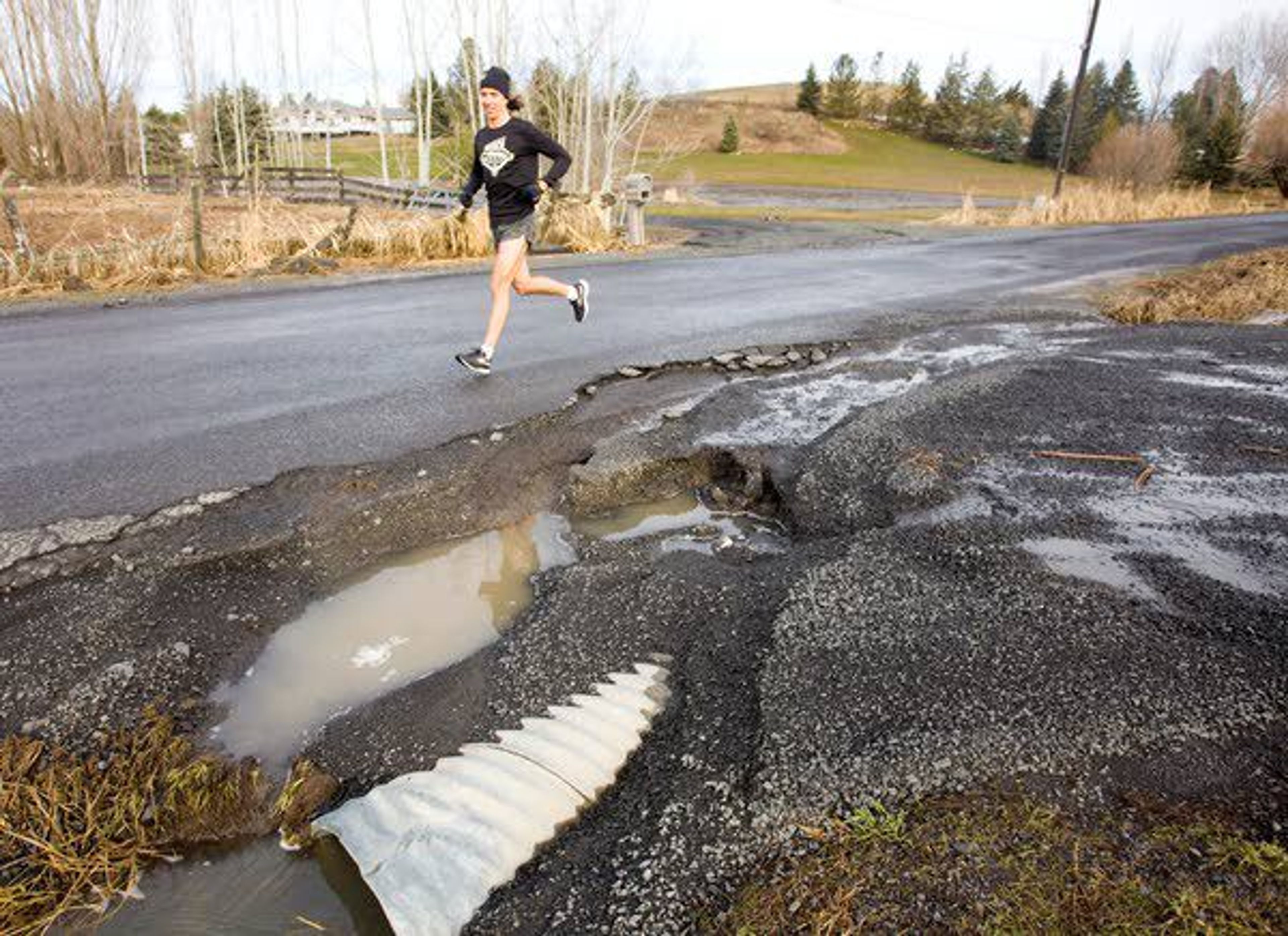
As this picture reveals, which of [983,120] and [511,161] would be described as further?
[983,120]

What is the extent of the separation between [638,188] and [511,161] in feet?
26.4

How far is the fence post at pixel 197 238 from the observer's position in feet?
31.1

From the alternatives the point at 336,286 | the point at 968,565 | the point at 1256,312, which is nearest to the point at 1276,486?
the point at 968,565

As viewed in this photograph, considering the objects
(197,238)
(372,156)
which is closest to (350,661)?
(197,238)

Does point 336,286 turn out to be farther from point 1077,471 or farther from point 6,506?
point 1077,471

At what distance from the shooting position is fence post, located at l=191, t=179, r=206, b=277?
31.1 feet

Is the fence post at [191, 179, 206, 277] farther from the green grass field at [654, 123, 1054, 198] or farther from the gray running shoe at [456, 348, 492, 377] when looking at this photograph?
the green grass field at [654, 123, 1054, 198]

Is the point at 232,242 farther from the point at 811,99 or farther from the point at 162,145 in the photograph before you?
the point at 811,99

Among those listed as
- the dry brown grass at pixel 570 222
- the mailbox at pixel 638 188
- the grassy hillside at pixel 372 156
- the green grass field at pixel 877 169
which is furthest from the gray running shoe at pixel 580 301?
the green grass field at pixel 877 169

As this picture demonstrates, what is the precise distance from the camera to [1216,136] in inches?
1576

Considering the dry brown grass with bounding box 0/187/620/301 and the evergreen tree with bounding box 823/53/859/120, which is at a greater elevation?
the evergreen tree with bounding box 823/53/859/120

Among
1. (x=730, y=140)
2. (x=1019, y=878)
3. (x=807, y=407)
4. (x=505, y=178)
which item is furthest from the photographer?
(x=730, y=140)

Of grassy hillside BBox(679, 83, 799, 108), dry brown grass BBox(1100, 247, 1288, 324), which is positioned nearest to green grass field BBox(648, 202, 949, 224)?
dry brown grass BBox(1100, 247, 1288, 324)

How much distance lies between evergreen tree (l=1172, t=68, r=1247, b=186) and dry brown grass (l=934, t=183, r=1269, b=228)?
34.2 feet
